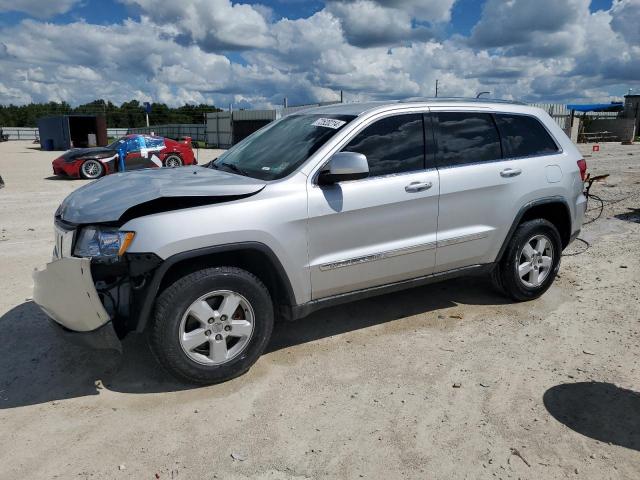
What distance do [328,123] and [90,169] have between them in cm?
1354

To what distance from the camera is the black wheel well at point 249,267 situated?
327 centimetres

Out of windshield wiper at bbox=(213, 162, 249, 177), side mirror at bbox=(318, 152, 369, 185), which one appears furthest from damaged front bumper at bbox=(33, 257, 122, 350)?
side mirror at bbox=(318, 152, 369, 185)

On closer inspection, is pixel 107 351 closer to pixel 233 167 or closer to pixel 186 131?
pixel 233 167

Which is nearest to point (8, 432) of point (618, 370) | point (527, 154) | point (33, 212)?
point (618, 370)

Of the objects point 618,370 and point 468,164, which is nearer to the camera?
point 618,370

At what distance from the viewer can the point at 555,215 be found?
16.3 feet

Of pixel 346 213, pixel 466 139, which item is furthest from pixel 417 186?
pixel 466 139

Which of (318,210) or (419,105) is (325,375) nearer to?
(318,210)

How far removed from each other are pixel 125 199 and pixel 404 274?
2.13 metres

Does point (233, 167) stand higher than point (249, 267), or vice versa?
point (233, 167)

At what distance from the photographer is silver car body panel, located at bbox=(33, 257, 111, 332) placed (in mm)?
3018

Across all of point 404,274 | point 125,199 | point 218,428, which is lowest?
point 218,428

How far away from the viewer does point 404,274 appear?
409 cm

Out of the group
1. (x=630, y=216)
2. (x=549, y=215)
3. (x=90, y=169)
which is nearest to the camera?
(x=549, y=215)
